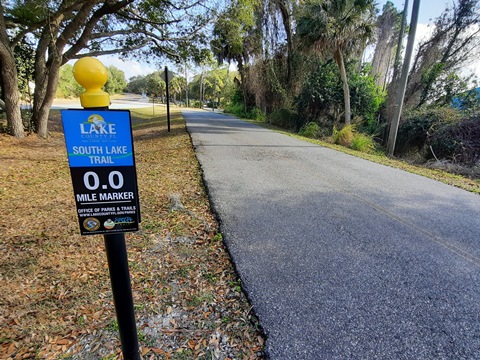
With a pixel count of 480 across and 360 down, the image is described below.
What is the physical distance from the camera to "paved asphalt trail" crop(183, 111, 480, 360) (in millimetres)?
1841

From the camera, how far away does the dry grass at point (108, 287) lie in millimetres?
1755

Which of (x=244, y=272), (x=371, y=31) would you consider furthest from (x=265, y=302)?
(x=371, y=31)

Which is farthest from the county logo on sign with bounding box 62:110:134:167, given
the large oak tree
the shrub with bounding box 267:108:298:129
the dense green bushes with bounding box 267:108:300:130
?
the shrub with bounding box 267:108:298:129

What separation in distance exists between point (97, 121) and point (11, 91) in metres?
9.72

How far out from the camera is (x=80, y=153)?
115 centimetres

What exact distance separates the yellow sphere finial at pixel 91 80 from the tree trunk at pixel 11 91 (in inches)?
366

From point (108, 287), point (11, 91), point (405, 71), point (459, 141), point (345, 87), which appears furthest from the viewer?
point (345, 87)

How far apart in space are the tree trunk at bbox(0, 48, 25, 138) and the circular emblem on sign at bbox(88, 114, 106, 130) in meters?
9.36

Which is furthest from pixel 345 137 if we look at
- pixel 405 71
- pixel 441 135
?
pixel 441 135

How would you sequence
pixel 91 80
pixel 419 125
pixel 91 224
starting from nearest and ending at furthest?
pixel 91 80 < pixel 91 224 < pixel 419 125

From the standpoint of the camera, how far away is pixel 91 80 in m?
1.10

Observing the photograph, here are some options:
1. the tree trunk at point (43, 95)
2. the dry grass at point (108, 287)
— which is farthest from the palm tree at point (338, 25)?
the dry grass at point (108, 287)

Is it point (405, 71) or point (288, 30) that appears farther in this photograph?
point (288, 30)

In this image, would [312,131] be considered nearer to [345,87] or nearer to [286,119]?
[345,87]
